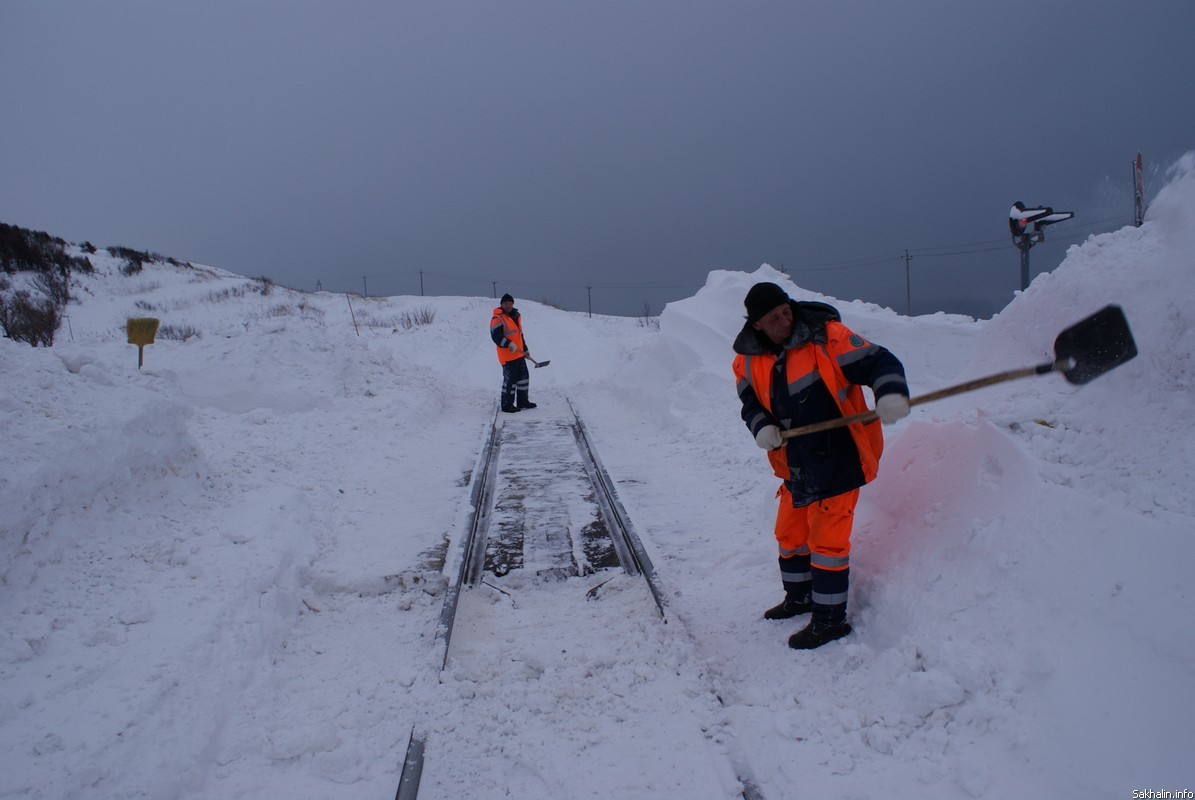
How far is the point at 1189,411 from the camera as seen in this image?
9.55 ft

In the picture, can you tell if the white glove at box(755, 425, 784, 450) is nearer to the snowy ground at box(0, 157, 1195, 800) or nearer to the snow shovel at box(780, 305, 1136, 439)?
the snow shovel at box(780, 305, 1136, 439)

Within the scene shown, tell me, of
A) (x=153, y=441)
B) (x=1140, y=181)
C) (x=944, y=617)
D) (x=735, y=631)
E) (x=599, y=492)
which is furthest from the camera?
(x=599, y=492)

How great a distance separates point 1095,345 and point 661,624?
259 centimetres

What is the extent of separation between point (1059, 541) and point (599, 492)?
4.31 metres

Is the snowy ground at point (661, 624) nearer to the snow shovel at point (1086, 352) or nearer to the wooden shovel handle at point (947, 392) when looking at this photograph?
the snow shovel at point (1086, 352)

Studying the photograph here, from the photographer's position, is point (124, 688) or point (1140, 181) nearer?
point (124, 688)

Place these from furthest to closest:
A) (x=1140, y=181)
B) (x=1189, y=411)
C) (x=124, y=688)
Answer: (x=1140, y=181) < (x=124, y=688) < (x=1189, y=411)

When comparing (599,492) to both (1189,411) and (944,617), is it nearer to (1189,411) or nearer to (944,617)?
(944,617)

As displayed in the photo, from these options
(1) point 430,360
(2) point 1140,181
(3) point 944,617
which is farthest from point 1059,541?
(1) point 430,360

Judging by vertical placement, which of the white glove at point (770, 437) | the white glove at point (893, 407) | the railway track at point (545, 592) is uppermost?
the white glove at point (893, 407)

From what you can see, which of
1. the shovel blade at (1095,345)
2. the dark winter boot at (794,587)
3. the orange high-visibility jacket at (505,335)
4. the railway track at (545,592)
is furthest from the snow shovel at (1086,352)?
the orange high-visibility jacket at (505,335)

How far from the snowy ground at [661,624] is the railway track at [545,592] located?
3 cm

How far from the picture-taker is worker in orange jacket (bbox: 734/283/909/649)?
350cm

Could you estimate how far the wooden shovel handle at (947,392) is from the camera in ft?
10.1
